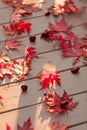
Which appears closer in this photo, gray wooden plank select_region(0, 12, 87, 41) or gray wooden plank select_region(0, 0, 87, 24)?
gray wooden plank select_region(0, 12, 87, 41)

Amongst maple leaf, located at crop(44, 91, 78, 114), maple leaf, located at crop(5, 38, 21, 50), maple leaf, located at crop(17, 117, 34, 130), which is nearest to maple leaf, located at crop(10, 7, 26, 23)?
maple leaf, located at crop(5, 38, 21, 50)

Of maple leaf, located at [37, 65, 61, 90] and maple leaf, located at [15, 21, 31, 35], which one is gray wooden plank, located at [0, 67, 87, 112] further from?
maple leaf, located at [15, 21, 31, 35]

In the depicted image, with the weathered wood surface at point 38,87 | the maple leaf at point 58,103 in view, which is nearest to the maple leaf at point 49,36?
the weathered wood surface at point 38,87

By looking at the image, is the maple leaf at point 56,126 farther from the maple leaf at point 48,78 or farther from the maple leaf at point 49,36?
the maple leaf at point 49,36

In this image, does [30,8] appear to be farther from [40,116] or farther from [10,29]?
[40,116]

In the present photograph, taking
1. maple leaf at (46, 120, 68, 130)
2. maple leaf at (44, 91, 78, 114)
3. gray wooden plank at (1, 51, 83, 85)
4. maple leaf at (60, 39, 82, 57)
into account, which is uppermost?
maple leaf at (60, 39, 82, 57)

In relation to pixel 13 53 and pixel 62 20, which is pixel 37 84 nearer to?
pixel 13 53
